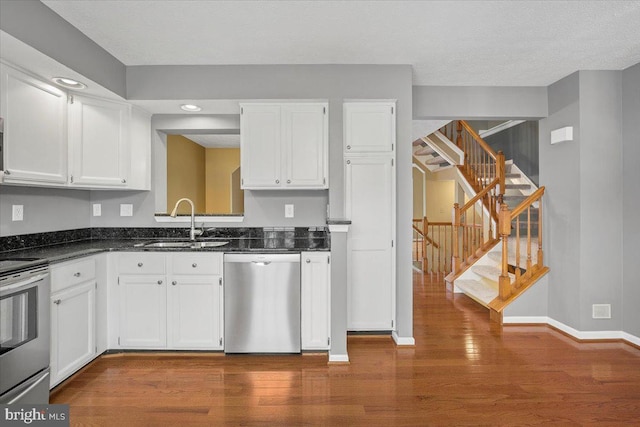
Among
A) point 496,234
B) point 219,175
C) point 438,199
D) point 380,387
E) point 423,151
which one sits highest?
point 423,151

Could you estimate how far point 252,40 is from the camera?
2791mm

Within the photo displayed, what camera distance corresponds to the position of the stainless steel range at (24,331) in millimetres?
1925

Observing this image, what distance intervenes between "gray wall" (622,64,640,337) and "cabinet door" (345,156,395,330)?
2.21 m

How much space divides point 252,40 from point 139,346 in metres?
2.66

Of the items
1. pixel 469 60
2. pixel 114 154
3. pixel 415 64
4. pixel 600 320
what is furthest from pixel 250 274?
pixel 600 320

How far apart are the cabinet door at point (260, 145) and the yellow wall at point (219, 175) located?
3.59 meters

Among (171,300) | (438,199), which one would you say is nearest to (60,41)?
(171,300)

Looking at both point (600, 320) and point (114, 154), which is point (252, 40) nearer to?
point (114, 154)

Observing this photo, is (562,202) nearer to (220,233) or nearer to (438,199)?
(220,233)

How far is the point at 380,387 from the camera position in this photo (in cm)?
248

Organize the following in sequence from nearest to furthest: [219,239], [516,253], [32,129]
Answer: [32,129], [219,239], [516,253]

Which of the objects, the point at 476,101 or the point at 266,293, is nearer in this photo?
the point at 266,293

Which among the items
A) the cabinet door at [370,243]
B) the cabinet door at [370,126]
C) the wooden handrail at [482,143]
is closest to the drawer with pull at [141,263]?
the cabinet door at [370,243]

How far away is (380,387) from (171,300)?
1.78m
